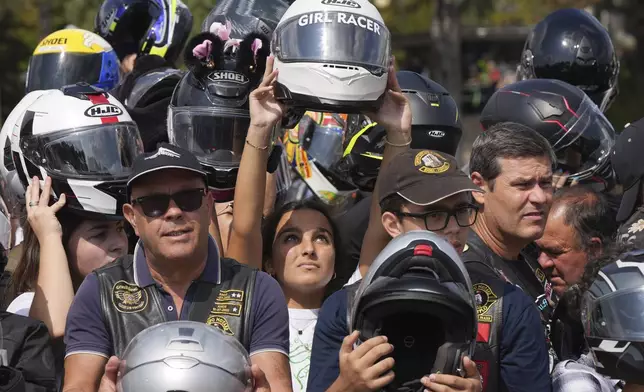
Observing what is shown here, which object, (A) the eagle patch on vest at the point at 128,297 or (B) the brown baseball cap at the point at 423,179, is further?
(A) the eagle patch on vest at the point at 128,297

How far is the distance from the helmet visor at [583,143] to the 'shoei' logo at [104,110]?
8.75 ft

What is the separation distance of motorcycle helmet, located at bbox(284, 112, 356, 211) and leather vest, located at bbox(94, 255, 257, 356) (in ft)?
12.1

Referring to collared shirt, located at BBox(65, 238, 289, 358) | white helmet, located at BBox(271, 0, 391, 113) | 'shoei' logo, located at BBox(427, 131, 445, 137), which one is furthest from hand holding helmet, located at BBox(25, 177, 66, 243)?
'shoei' logo, located at BBox(427, 131, 445, 137)

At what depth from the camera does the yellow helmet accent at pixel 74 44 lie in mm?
9320

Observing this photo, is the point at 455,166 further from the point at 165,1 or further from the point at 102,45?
the point at 165,1

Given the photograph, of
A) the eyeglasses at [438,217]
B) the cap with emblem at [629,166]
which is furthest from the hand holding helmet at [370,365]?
the cap with emblem at [629,166]

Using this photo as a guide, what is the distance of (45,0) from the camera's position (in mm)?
21172

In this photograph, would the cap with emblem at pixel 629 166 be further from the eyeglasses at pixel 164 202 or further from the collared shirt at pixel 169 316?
the eyeglasses at pixel 164 202

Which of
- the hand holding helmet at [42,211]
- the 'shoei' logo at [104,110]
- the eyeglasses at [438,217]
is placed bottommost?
the hand holding helmet at [42,211]

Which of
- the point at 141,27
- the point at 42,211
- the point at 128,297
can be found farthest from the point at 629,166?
the point at 141,27

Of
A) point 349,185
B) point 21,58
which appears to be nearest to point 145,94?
point 349,185

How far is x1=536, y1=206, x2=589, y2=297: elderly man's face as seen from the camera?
24.3 feet

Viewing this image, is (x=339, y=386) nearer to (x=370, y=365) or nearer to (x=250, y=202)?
(x=370, y=365)

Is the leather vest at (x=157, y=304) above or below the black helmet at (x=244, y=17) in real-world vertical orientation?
below
